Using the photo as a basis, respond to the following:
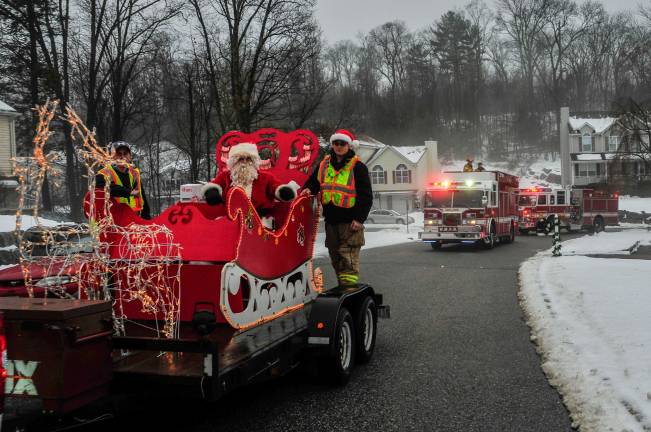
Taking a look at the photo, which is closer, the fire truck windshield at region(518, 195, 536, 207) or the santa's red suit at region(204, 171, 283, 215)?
the santa's red suit at region(204, 171, 283, 215)

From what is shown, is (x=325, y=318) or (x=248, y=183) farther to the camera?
(x=248, y=183)

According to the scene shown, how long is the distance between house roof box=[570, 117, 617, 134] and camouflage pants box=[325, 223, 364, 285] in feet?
197

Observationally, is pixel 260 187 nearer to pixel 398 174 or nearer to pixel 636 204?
pixel 636 204

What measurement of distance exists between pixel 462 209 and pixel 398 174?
3952 cm

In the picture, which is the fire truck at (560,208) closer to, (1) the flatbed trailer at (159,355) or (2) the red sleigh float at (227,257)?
(2) the red sleigh float at (227,257)

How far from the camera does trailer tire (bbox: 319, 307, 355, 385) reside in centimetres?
514

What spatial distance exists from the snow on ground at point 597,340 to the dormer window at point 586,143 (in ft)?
172

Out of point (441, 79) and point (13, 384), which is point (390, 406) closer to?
point (13, 384)

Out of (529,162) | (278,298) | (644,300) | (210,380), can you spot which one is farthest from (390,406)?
(529,162)

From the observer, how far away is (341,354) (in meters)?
5.39

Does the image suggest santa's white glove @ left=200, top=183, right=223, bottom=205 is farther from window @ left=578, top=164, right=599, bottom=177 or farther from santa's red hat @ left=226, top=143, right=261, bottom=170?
window @ left=578, top=164, right=599, bottom=177

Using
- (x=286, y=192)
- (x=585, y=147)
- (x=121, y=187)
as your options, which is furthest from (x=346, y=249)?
(x=585, y=147)

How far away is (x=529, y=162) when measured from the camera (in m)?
70.7

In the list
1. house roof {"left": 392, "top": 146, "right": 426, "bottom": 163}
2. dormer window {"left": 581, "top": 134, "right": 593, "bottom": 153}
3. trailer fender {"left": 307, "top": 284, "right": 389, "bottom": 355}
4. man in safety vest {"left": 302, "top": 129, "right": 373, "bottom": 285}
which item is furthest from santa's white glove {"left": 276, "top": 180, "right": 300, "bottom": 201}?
dormer window {"left": 581, "top": 134, "right": 593, "bottom": 153}
